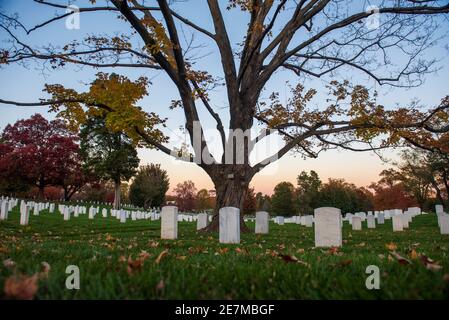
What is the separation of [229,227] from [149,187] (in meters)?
58.4

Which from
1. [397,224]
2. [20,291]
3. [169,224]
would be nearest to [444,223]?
[397,224]

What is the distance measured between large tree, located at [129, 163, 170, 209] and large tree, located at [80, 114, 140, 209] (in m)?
16.0

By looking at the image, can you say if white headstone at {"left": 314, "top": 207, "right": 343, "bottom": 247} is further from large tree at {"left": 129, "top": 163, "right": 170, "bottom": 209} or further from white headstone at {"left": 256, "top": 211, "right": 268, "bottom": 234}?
large tree at {"left": 129, "top": 163, "right": 170, "bottom": 209}

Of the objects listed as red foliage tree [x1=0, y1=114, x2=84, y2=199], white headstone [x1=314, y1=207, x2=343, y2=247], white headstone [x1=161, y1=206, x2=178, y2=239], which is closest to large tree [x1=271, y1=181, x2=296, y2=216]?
red foliage tree [x1=0, y1=114, x2=84, y2=199]

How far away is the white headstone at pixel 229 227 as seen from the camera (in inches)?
336

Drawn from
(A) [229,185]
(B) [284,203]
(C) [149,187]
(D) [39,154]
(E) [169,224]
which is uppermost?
(D) [39,154]

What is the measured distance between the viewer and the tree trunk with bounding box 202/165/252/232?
12.8 metres

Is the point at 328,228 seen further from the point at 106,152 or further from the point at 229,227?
the point at 106,152

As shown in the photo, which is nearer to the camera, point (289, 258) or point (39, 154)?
point (289, 258)

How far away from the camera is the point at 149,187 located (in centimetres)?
6494

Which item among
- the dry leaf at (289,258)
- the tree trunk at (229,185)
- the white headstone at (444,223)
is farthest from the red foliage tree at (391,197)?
the dry leaf at (289,258)

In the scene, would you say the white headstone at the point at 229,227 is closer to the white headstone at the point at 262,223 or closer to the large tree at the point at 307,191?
the white headstone at the point at 262,223

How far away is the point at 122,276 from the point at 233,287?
801 millimetres
